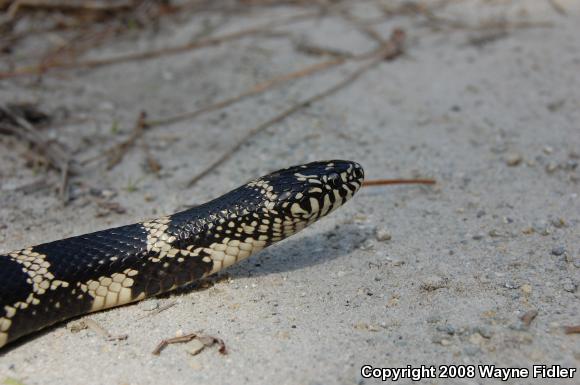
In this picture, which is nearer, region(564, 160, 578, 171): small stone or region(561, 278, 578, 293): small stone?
region(561, 278, 578, 293): small stone

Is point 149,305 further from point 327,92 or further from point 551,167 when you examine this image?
point 327,92

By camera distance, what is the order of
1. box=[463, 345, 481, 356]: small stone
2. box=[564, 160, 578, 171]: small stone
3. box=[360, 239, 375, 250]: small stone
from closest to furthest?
box=[463, 345, 481, 356]: small stone < box=[360, 239, 375, 250]: small stone < box=[564, 160, 578, 171]: small stone

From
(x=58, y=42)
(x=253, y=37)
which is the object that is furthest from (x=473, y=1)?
(x=58, y=42)

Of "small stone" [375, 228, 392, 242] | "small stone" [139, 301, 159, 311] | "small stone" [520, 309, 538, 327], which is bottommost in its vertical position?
"small stone" [375, 228, 392, 242]

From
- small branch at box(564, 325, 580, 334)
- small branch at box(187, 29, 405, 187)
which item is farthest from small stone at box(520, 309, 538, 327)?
small branch at box(187, 29, 405, 187)

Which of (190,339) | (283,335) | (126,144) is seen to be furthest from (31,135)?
(283,335)

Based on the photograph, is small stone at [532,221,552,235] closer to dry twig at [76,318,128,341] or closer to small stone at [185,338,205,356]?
small stone at [185,338,205,356]

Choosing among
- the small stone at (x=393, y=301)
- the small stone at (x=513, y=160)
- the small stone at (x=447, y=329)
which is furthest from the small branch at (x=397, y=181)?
the small stone at (x=447, y=329)
